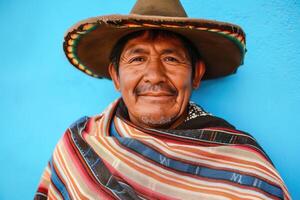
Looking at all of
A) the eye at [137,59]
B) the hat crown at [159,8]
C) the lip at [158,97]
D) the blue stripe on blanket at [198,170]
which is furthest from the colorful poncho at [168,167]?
the hat crown at [159,8]

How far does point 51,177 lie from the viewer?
1.80 meters

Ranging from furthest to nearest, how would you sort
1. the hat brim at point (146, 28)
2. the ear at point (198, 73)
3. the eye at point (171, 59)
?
1. the ear at point (198, 73)
2. the eye at point (171, 59)
3. the hat brim at point (146, 28)

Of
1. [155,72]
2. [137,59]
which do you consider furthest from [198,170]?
[137,59]

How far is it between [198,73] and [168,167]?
567 mm

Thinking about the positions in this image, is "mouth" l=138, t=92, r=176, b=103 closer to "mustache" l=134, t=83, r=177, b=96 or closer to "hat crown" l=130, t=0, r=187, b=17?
"mustache" l=134, t=83, r=177, b=96

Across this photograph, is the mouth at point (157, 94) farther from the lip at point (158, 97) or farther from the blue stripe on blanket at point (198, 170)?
the blue stripe on blanket at point (198, 170)

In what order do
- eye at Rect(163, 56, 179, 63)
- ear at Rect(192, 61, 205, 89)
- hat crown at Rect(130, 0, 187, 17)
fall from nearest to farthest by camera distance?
1. hat crown at Rect(130, 0, 187, 17)
2. eye at Rect(163, 56, 179, 63)
3. ear at Rect(192, 61, 205, 89)

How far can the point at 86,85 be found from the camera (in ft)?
7.84

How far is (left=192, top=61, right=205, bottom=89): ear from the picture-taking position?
193 centimetres

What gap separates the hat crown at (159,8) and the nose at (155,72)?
0.21m

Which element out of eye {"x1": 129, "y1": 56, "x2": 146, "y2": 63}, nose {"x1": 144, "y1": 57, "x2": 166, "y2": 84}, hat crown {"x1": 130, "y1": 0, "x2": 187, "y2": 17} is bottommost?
nose {"x1": 144, "y1": 57, "x2": 166, "y2": 84}

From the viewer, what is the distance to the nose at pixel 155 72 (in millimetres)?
1684

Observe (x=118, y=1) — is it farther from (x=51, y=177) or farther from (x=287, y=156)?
(x=287, y=156)

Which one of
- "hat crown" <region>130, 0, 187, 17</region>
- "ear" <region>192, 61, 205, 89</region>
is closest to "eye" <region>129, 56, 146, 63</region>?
"hat crown" <region>130, 0, 187, 17</region>
